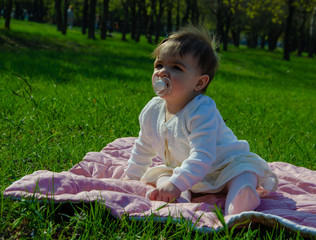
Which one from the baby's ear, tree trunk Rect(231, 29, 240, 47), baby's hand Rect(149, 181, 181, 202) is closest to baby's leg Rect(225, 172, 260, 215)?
baby's hand Rect(149, 181, 181, 202)

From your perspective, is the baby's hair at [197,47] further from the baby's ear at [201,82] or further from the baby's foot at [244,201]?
the baby's foot at [244,201]

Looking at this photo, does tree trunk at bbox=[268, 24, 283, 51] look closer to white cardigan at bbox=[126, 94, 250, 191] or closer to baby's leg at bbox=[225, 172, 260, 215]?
white cardigan at bbox=[126, 94, 250, 191]

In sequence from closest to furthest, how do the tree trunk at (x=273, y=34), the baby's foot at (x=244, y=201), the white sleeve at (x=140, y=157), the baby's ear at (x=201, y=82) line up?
the baby's foot at (x=244, y=201) < the baby's ear at (x=201, y=82) < the white sleeve at (x=140, y=157) < the tree trunk at (x=273, y=34)

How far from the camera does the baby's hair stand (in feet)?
8.84

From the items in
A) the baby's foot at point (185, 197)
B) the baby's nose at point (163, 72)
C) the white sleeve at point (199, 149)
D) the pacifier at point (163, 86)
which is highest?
the baby's nose at point (163, 72)

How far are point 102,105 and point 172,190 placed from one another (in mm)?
3012

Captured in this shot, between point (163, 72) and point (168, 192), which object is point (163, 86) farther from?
point (168, 192)

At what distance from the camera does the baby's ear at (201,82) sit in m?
2.78

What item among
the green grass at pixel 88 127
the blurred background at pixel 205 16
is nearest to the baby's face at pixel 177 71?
the green grass at pixel 88 127

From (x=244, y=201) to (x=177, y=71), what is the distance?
980 millimetres

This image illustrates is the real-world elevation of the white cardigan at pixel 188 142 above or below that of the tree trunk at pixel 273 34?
below

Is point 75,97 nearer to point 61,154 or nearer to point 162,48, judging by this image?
point 61,154

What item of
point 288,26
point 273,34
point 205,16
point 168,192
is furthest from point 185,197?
point 205,16

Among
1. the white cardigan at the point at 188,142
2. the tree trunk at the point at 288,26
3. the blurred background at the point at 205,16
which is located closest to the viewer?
the white cardigan at the point at 188,142
